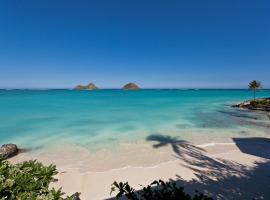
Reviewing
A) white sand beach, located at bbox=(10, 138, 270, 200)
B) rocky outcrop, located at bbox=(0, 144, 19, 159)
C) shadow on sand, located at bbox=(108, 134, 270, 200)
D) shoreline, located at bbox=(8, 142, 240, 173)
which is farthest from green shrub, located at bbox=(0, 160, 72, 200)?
rocky outcrop, located at bbox=(0, 144, 19, 159)

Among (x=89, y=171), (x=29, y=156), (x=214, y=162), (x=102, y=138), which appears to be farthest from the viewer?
(x=102, y=138)

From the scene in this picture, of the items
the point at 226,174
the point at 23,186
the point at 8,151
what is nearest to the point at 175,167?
the point at 226,174

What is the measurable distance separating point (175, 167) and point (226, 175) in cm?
251

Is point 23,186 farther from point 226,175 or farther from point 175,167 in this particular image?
point 226,175

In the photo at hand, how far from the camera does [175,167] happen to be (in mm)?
11477

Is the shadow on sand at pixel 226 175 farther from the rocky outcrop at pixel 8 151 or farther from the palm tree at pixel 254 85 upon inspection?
the palm tree at pixel 254 85

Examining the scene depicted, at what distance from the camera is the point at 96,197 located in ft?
27.7

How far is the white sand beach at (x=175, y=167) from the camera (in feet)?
29.5

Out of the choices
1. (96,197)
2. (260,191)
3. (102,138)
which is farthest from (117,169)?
(102,138)

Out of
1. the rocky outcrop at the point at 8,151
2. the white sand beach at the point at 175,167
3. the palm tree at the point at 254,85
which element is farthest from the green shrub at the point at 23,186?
the palm tree at the point at 254,85

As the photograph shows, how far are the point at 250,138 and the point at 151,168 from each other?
11.4m

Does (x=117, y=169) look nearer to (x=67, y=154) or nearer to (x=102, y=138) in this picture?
(x=67, y=154)

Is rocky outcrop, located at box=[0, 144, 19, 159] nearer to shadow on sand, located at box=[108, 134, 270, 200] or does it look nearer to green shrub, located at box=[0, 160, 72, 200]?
green shrub, located at box=[0, 160, 72, 200]

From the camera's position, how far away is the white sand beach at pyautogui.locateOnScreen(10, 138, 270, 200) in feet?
29.5
